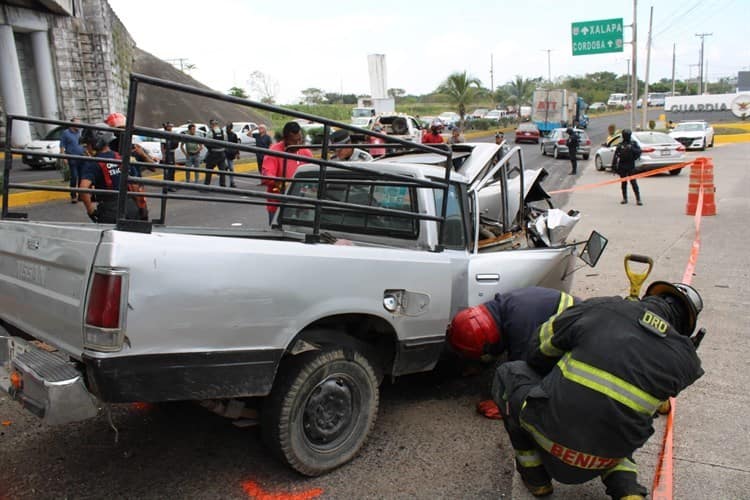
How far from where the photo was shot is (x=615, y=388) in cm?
254

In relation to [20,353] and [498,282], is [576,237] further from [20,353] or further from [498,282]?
[20,353]

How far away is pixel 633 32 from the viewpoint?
99.0 feet

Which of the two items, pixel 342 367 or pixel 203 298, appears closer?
pixel 203 298

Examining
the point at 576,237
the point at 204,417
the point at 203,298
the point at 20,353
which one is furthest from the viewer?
the point at 576,237

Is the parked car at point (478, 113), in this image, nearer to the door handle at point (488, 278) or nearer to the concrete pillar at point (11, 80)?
the concrete pillar at point (11, 80)

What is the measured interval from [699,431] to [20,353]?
146 inches

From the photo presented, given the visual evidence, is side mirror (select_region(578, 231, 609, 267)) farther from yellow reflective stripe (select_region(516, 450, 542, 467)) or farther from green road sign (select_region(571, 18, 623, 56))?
green road sign (select_region(571, 18, 623, 56))

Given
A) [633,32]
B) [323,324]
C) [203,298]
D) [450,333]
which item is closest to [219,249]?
[203,298]

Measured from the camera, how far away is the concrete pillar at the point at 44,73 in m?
24.9

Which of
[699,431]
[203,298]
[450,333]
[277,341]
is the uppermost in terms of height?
[203,298]

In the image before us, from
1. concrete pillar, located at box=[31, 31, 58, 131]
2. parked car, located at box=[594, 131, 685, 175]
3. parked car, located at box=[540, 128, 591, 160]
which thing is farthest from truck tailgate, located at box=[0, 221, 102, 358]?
concrete pillar, located at box=[31, 31, 58, 131]

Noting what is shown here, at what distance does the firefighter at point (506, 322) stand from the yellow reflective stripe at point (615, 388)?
0.84 meters

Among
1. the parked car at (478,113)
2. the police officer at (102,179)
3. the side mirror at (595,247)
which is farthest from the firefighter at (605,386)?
the parked car at (478,113)

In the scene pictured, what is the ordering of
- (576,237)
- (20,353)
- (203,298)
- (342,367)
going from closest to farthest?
(203,298) < (20,353) < (342,367) < (576,237)
